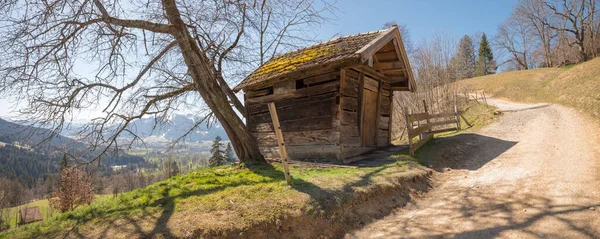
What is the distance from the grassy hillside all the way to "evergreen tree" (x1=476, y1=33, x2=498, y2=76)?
13.1 meters

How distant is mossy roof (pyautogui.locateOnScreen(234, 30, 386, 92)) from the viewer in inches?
315

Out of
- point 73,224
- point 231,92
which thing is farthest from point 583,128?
point 73,224

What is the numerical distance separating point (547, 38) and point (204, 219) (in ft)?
178

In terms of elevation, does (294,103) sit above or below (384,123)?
above

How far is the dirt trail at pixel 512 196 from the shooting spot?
3.76m

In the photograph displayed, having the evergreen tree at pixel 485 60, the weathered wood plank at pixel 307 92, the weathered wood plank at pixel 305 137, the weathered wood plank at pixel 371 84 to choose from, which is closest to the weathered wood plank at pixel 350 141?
the weathered wood plank at pixel 305 137

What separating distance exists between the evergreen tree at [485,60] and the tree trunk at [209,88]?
178 ft

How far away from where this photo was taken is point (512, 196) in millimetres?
4988

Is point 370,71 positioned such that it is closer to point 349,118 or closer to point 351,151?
point 349,118

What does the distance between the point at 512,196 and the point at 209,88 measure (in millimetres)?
6807

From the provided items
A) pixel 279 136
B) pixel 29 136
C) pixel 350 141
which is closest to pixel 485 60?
pixel 350 141

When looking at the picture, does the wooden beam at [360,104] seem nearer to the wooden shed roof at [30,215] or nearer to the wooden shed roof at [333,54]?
the wooden shed roof at [333,54]

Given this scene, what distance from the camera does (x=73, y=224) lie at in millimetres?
4012

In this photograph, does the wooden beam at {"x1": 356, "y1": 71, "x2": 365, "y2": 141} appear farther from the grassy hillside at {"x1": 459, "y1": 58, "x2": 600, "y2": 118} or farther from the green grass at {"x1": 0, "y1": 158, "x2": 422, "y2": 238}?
the grassy hillside at {"x1": 459, "y1": 58, "x2": 600, "y2": 118}
